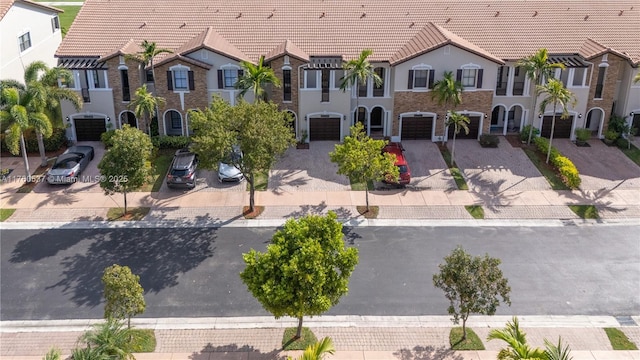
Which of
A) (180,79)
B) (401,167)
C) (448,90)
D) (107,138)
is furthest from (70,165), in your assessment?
(448,90)

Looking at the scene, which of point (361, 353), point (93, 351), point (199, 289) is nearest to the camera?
point (93, 351)

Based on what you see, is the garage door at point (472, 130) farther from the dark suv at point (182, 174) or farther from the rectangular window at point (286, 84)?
the dark suv at point (182, 174)

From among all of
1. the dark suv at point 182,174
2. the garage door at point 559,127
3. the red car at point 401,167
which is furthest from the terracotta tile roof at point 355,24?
the dark suv at point 182,174

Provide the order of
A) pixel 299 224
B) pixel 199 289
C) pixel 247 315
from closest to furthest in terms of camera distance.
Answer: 1. pixel 299 224
2. pixel 247 315
3. pixel 199 289

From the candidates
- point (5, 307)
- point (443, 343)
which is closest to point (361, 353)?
point (443, 343)

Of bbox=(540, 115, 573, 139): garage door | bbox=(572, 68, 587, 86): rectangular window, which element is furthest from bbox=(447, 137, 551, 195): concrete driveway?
bbox=(572, 68, 587, 86): rectangular window

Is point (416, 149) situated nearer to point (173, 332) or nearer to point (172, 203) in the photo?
point (172, 203)

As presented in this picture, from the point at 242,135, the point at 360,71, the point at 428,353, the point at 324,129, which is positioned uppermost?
the point at 360,71

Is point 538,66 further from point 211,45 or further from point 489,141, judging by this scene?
point 211,45
